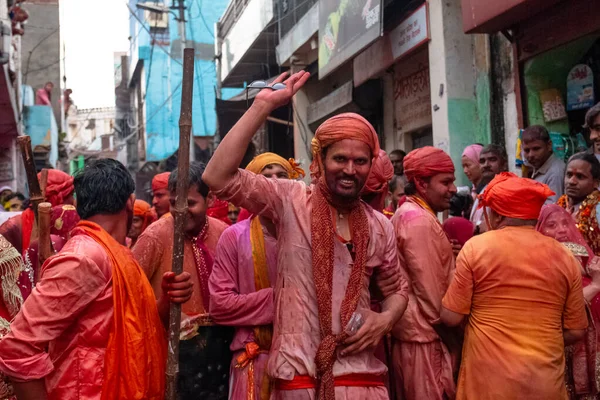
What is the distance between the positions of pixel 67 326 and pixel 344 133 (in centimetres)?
142

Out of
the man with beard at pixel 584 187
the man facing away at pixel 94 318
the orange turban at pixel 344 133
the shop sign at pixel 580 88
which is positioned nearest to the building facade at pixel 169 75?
the shop sign at pixel 580 88

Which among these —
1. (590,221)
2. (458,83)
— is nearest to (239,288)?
(590,221)

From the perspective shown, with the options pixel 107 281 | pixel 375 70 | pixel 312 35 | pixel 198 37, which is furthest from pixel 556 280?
pixel 198 37

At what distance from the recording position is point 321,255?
10.2 feet

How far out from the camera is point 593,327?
13.6ft

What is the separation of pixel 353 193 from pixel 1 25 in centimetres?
1286

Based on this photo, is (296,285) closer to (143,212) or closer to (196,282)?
(196,282)

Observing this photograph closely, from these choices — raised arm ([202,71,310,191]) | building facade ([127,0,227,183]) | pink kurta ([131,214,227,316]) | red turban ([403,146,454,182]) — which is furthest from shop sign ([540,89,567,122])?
building facade ([127,0,227,183])

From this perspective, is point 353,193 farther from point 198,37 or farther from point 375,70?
point 198,37

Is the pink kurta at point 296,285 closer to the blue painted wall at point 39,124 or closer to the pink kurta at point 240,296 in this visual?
the pink kurta at point 240,296

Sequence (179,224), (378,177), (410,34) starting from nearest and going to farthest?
(179,224)
(378,177)
(410,34)

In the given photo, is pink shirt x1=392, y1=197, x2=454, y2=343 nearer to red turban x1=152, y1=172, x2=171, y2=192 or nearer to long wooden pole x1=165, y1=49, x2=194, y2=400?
long wooden pole x1=165, y1=49, x2=194, y2=400

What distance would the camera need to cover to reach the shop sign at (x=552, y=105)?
25.6 feet

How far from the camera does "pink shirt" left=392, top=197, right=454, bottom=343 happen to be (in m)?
3.91
